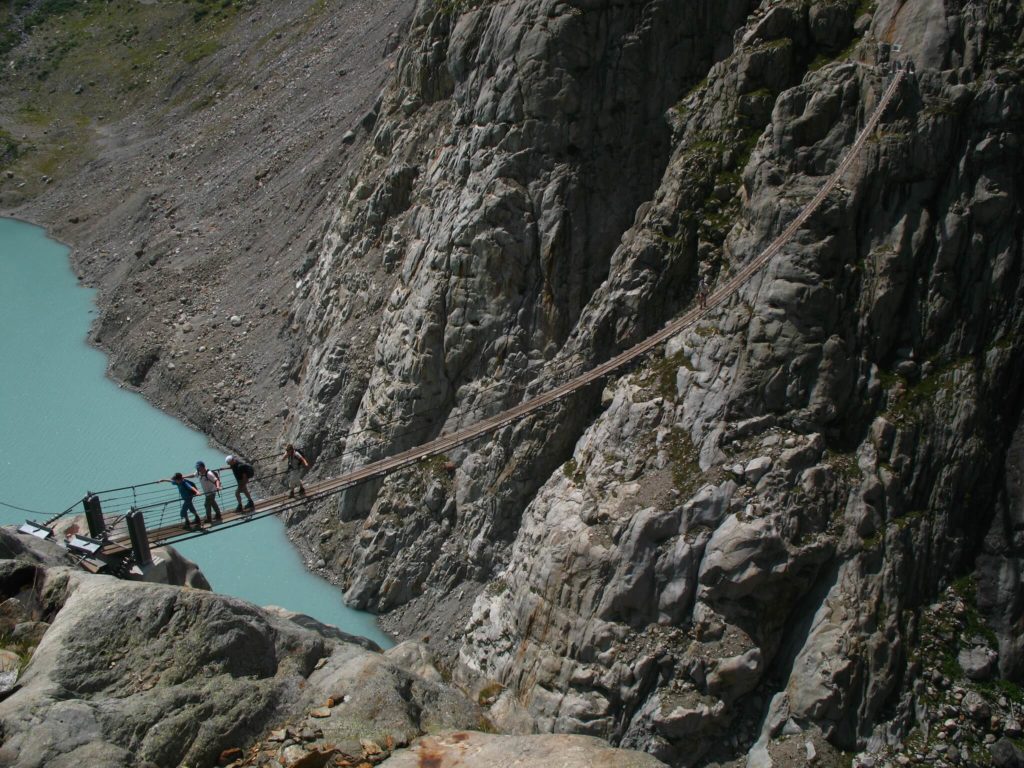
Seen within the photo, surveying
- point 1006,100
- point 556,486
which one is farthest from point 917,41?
point 556,486

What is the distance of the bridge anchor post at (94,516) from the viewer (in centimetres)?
1593

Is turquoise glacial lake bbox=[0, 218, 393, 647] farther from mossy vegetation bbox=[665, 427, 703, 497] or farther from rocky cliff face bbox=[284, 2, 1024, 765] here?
mossy vegetation bbox=[665, 427, 703, 497]

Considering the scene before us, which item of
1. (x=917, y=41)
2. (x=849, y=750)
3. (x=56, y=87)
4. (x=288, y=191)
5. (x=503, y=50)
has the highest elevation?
(x=56, y=87)

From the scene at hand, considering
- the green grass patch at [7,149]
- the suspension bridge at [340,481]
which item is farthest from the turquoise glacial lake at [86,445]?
the green grass patch at [7,149]

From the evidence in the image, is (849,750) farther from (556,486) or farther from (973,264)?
(973,264)

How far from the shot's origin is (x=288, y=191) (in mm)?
44594

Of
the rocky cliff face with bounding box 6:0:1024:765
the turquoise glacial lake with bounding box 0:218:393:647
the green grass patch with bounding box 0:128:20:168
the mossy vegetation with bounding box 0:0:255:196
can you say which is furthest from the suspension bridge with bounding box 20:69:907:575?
the green grass patch with bounding box 0:128:20:168

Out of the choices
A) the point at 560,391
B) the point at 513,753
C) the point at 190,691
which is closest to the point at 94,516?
the point at 190,691

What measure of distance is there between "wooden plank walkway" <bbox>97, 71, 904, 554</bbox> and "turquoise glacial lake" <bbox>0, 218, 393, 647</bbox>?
585 cm

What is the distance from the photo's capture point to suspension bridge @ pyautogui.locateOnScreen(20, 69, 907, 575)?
52.6 ft

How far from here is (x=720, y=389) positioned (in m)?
20.5

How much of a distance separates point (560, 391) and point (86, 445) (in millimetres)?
20869

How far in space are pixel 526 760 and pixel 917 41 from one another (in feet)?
58.7

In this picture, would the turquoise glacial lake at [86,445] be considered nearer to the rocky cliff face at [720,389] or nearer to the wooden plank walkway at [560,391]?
the rocky cliff face at [720,389]
